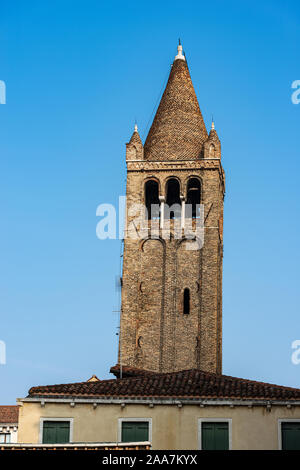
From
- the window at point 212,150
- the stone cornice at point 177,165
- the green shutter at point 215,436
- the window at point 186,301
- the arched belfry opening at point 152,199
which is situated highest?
the window at point 212,150

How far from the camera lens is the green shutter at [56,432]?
30.6 m

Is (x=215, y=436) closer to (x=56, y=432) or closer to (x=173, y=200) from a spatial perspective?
(x=56, y=432)

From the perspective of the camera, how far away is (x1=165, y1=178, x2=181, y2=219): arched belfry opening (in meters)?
57.2

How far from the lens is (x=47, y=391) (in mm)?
31078

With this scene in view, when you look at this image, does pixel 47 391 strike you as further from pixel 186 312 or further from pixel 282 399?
pixel 186 312

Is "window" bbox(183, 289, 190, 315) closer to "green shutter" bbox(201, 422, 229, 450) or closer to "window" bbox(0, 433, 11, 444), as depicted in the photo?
"window" bbox(0, 433, 11, 444)

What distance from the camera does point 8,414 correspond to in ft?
168

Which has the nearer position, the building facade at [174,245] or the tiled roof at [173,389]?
the tiled roof at [173,389]

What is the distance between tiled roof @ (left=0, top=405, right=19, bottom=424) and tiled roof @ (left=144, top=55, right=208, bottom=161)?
15.9 m

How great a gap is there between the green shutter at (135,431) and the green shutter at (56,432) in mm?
1709

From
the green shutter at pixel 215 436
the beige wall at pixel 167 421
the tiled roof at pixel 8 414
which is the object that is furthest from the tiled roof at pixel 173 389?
the tiled roof at pixel 8 414

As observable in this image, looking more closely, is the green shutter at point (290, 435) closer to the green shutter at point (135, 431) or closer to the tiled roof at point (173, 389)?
the tiled roof at point (173, 389)
